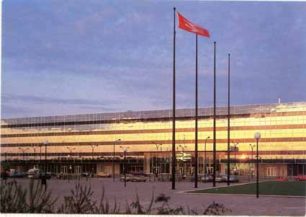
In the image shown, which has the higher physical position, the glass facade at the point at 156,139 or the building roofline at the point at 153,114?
the building roofline at the point at 153,114

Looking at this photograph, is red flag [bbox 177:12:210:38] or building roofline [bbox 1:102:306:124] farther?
building roofline [bbox 1:102:306:124]

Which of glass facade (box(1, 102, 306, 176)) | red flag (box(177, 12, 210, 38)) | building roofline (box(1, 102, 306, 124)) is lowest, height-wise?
glass facade (box(1, 102, 306, 176))

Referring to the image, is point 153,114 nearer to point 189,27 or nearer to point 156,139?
point 156,139

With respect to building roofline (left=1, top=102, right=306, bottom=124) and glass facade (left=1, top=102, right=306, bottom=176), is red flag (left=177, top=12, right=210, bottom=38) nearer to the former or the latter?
glass facade (left=1, top=102, right=306, bottom=176)

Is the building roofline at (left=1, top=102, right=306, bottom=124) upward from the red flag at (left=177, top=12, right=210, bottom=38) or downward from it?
downward

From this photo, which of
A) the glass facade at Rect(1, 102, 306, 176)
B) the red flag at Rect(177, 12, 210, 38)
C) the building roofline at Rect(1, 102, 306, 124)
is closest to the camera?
the red flag at Rect(177, 12, 210, 38)

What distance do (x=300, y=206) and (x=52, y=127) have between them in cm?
9924

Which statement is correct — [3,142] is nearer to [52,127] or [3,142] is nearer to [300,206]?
[52,127]

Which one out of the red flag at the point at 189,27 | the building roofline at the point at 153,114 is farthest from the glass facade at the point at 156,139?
the red flag at the point at 189,27

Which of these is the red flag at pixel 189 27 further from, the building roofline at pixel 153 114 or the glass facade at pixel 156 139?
the building roofline at pixel 153 114

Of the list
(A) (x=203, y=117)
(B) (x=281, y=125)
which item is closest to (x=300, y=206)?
(B) (x=281, y=125)

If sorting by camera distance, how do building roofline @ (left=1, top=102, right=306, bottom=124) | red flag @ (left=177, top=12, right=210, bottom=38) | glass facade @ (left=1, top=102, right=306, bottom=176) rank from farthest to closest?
building roofline @ (left=1, top=102, right=306, bottom=124), glass facade @ (left=1, top=102, right=306, bottom=176), red flag @ (left=177, top=12, right=210, bottom=38)

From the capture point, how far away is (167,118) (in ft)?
366

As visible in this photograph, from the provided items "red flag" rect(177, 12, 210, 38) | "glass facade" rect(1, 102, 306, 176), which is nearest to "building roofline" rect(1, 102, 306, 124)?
"glass facade" rect(1, 102, 306, 176)
